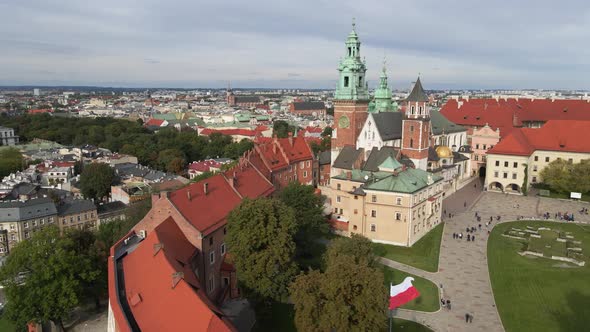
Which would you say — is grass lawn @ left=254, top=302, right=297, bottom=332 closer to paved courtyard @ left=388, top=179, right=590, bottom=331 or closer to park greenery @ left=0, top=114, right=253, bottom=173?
paved courtyard @ left=388, top=179, right=590, bottom=331

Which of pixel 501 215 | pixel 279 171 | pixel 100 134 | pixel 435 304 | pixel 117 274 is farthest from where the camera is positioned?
pixel 100 134

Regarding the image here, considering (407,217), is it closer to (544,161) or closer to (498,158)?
(498,158)

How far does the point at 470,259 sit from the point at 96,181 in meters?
58.4

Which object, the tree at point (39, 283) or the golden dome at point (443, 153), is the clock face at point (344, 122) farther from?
the tree at point (39, 283)

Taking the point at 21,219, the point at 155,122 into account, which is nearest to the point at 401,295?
the point at 21,219

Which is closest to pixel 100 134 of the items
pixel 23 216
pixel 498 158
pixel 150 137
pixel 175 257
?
pixel 150 137

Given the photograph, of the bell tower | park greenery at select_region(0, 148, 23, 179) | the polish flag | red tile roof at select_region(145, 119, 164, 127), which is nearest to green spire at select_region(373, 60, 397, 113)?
the bell tower

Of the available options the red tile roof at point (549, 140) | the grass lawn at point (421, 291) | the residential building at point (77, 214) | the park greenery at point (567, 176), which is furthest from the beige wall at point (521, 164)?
the residential building at point (77, 214)

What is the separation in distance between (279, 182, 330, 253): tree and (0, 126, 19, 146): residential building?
395ft

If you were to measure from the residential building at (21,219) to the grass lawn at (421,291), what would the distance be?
4519 centimetres

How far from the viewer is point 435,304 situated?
35.6m

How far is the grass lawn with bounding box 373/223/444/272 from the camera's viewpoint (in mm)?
43250

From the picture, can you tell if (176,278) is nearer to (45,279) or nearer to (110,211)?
(45,279)

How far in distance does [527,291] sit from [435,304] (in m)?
7.92
